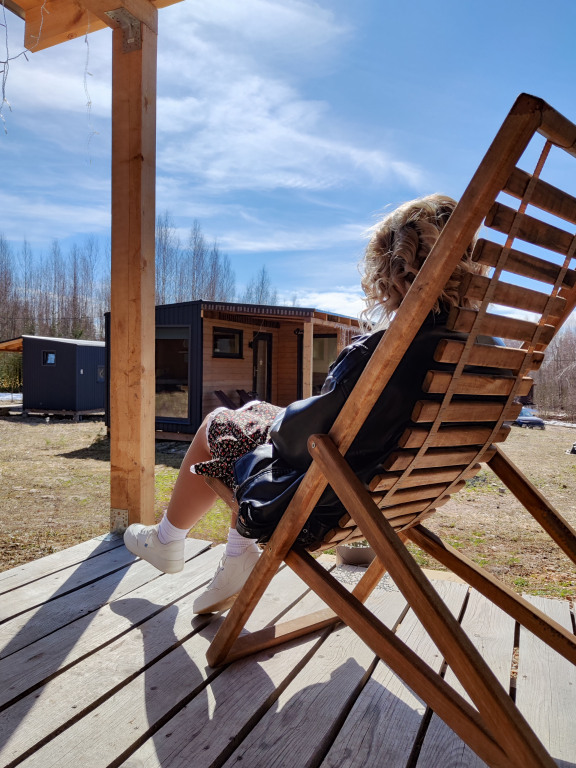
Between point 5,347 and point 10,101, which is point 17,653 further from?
point 5,347

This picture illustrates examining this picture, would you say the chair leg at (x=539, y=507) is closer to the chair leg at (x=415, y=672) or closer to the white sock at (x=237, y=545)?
the chair leg at (x=415, y=672)

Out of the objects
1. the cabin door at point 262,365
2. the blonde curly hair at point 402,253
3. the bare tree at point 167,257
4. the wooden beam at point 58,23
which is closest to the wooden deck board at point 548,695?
the blonde curly hair at point 402,253

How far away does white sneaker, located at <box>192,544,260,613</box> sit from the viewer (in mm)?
1783

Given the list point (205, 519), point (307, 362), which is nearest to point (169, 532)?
point (205, 519)

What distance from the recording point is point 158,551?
190 cm

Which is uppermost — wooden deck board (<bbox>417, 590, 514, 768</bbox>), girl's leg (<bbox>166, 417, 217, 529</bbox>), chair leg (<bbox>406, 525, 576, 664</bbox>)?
girl's leg (<bbox>166, 417, 217, 529</bbox>)

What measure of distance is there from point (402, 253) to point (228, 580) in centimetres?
117

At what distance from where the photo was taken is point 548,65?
263 centimetres

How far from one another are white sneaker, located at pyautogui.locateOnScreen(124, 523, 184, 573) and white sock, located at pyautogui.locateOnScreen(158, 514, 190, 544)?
14mm

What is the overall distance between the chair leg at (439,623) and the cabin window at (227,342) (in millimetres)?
10198

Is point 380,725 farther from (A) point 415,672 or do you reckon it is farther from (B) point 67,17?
(B) point 67,17

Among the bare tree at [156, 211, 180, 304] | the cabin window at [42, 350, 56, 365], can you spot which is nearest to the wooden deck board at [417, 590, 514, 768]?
the cabin window at [42, 350, 56, 365]

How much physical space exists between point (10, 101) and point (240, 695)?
2.59 metres

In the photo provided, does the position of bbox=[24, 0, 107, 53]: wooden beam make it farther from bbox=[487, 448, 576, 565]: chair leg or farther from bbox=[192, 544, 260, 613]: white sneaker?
bbox=[487, 448, 576, 565]: chair leg
